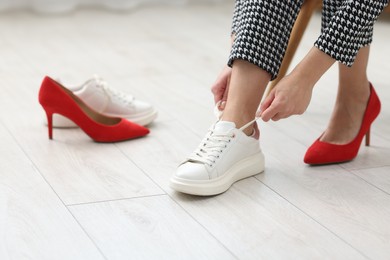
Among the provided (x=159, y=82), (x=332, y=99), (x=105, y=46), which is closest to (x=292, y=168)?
(x=332, y=99)

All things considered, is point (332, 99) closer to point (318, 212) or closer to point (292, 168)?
point (292, 168)

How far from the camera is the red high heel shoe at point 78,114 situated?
1.48m

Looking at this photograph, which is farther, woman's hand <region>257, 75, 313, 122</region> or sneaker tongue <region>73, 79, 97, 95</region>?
sneaker tongue <region>73, 79, 97, 95</region>

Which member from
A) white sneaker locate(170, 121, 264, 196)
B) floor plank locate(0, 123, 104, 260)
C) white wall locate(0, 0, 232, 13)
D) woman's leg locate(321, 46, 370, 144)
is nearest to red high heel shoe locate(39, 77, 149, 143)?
floor plank locate(0, 123, 104, 260)

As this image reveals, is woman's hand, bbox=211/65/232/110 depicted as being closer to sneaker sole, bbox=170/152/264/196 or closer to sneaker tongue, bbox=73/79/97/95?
sneaker sole, bbox=170/152/264/196

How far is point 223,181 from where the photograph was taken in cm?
125

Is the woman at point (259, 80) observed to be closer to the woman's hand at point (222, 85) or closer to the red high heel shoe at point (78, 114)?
the woman's hand at point (222, 85)

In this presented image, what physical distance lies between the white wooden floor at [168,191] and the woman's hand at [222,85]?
0.49 feet

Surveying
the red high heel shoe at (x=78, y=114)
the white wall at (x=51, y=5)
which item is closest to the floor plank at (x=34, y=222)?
the red high heel shoe at (x=78, y=114)

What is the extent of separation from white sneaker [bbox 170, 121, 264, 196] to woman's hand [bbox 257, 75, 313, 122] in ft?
0.24

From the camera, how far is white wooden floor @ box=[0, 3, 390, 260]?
1043 millimetres

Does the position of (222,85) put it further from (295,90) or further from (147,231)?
(147,231)

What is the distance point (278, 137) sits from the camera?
1.59 meters

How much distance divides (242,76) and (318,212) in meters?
0.28
